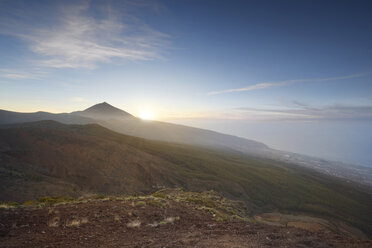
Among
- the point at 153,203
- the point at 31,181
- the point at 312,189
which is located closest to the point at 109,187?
the point at 31,181

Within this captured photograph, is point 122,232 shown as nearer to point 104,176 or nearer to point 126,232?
point 126,232

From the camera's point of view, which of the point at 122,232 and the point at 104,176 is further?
the point at 104,176

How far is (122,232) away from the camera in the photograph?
1045 centimetres

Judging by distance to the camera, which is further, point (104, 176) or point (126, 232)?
point (104, 176)

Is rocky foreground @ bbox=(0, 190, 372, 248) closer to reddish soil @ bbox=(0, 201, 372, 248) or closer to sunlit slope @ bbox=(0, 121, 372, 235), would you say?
reddish soil @ bbox=(0, 201, 372, 248)

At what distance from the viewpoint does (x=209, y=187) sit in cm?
5322

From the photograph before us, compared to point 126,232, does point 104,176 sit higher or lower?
lower

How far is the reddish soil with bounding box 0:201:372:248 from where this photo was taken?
884cm

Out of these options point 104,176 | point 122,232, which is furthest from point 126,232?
point 104,176

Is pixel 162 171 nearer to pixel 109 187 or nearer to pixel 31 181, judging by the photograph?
pixel 109 187

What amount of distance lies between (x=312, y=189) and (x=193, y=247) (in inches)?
3783

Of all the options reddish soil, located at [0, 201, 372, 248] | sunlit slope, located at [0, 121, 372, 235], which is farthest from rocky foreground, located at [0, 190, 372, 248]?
sunlit slope, located at [0, 121, 372, 235]

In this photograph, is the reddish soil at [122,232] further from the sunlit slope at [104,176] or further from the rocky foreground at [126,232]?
the sunlit slope at [104,176]

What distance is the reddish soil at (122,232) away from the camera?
884 centimetres
